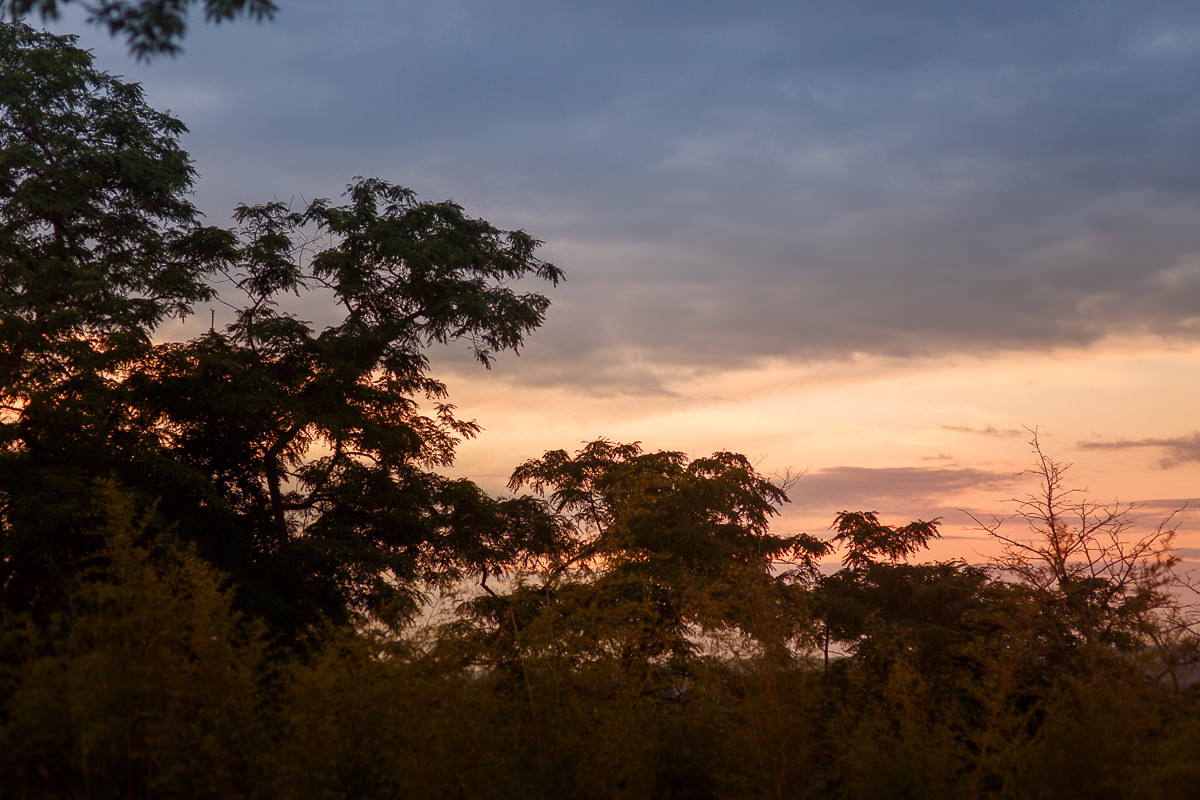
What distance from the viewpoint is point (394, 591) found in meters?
19.9


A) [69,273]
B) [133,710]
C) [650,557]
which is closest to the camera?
[133,710]

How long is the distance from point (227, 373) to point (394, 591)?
5.07 metres

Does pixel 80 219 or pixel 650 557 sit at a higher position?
pixel 80 219

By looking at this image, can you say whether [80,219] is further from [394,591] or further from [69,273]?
[394,591]

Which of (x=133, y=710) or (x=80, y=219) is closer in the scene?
(x=133, y=710)

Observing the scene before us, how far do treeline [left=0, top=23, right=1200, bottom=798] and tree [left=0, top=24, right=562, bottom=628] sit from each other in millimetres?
77

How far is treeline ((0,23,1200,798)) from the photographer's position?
9.24 m

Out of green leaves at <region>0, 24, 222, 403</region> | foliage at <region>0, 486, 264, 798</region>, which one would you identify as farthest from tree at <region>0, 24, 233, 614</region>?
foliage at <region>0, 486, 264, 798</region>

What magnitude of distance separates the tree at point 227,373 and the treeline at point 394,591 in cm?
8

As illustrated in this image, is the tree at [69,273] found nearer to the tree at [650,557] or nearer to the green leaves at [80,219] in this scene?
the green leaves at [80,219]

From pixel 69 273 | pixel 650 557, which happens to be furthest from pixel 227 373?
pixel 650 557

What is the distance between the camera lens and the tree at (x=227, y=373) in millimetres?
17094

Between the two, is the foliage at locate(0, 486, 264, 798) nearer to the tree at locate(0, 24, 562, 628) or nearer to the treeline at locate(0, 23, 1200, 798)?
the treeline at locate(0, 23, 1200, 798)

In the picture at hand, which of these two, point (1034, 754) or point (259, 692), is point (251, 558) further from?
point (1034, 754)
